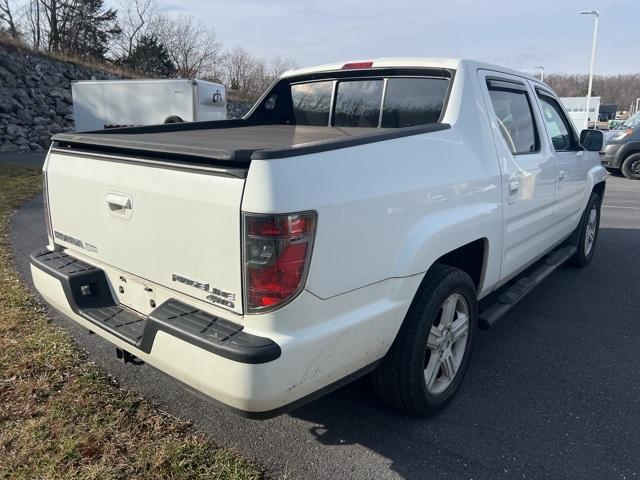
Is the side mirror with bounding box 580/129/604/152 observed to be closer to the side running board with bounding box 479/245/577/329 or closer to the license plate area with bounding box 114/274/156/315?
the side running board with bounding box 479/245/577/329

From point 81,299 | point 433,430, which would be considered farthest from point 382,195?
point 81,299

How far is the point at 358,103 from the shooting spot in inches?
151

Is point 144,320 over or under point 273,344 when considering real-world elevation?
under

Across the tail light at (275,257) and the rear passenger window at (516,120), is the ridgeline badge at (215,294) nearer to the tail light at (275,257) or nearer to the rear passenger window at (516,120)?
the tail light at (275,257)

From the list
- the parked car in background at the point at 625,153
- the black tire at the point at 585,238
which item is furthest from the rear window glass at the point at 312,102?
the parked car in background at the point at 625,153

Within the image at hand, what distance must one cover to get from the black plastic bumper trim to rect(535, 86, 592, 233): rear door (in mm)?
3266

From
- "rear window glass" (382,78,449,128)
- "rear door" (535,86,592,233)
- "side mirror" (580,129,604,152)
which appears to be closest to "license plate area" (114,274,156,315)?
"rear window glass" (382,78,449,128)

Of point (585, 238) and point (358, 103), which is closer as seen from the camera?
point (358, 103)

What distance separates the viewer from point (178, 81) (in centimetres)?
1596

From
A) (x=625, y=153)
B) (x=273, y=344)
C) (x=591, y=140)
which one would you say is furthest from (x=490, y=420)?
(x=625, y=153)

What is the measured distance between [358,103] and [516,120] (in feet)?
3.84

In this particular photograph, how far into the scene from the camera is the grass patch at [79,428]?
2412 millimetres

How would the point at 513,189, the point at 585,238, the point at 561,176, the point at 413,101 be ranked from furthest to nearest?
the point at 585,238, the point at 561,176, the point at 413,101, the point at 513,189

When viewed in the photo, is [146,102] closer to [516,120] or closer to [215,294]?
[516,120]
